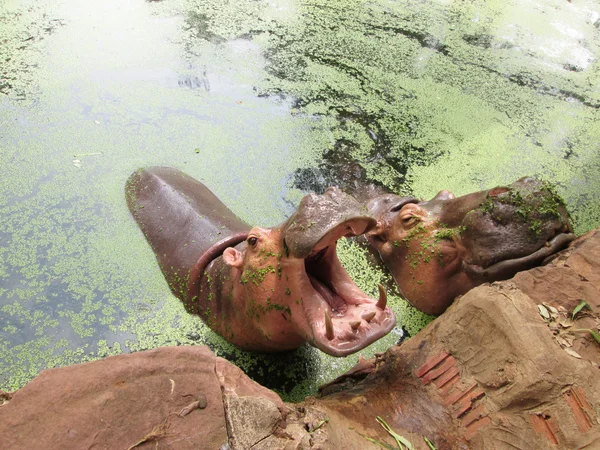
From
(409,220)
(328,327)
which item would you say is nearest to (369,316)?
(328,327)

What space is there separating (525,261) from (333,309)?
3.42ft

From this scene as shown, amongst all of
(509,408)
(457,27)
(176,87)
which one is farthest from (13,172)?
(457,27)

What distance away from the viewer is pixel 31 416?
1373 mm

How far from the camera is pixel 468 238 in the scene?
8.46ft

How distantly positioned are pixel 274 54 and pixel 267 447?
4419mm

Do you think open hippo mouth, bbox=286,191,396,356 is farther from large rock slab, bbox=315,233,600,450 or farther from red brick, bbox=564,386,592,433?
red brick, bbox=564,386,592,433

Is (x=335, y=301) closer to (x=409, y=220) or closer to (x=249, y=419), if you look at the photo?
(x=249, y=419)

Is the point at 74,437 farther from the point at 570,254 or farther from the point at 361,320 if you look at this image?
the point at 570,254

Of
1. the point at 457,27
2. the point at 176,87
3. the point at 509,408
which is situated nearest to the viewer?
the point at 509,408

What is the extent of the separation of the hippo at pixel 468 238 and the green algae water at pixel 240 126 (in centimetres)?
25

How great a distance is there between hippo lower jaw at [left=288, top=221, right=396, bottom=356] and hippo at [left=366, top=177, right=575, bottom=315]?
32.0 inches

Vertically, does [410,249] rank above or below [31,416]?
below

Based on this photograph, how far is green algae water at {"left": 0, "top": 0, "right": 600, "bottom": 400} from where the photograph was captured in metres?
2.80

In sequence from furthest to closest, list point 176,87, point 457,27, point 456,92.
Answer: point 457,27, point 456,92, point 176,87
